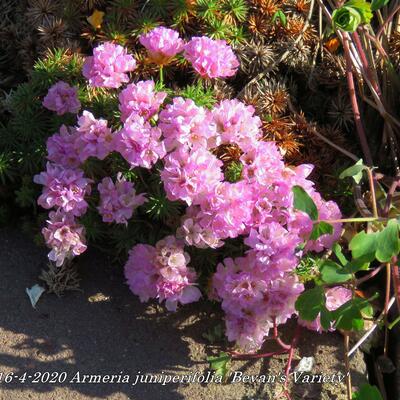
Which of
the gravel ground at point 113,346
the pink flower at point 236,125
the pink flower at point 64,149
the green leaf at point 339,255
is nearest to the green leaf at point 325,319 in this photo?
the green leaf at point 339,255

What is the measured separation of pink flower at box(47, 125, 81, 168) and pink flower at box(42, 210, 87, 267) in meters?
0.18

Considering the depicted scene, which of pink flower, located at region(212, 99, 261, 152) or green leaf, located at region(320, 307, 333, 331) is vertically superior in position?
pink flower, located at region(212, 99, 261, 152)

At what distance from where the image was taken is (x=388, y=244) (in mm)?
1877

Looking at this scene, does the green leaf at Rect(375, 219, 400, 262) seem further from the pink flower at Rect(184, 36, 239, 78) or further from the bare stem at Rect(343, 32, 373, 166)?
the pink flower at Rect(184, 36, 239, 78)

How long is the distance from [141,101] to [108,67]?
20 centimetres

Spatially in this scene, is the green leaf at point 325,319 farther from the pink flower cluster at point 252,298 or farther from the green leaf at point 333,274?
the pink flower cluster at point 252,298

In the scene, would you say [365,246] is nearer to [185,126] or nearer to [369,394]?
[369,394]

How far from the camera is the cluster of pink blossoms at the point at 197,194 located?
2213 millimetres

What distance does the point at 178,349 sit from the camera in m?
2.44

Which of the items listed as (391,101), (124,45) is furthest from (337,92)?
(124,45)

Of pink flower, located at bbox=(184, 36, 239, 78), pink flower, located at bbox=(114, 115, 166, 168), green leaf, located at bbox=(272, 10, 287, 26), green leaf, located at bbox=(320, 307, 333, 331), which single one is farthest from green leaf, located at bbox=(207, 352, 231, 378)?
green leaf, located at bbox=(272, 10, 287, 26)

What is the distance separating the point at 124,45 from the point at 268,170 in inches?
32.9

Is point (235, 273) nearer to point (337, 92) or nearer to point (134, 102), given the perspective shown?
point (134, 102)

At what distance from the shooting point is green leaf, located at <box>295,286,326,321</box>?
6.66 ft
